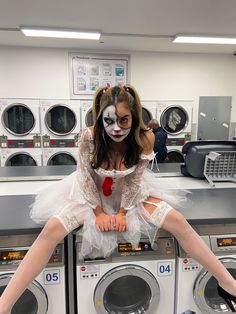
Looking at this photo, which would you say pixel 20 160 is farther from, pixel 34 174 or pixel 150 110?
pixel 150 110

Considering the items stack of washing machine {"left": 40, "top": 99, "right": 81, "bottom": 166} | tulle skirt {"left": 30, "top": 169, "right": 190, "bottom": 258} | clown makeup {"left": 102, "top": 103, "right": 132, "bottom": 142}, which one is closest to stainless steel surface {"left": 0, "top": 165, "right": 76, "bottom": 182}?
tulle skirt {"left": 30, "top": 169, "right": 190, "bottom": 258}

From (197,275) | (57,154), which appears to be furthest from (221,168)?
(57,154)

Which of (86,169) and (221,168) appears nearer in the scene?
(86,169)

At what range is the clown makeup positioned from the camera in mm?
1014

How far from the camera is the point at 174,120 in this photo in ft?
13.8

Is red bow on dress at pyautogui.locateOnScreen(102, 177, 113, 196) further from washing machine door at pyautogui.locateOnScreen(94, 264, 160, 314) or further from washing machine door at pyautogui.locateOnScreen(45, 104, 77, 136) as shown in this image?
washing machine door at pyautogui.locateOnScreen(45, 104, 77, 136)

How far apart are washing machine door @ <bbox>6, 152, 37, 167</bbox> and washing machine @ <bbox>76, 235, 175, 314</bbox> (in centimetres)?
293

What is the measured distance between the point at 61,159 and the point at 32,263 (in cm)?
312

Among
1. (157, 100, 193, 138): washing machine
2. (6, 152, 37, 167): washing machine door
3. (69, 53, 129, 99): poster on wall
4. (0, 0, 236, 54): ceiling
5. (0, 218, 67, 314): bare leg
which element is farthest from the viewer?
(157, 100, 193, 138): washing machine

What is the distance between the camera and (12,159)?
3.89m

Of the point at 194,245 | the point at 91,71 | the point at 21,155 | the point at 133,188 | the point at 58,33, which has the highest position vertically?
the point at 58,33

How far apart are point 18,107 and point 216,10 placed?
290 cm

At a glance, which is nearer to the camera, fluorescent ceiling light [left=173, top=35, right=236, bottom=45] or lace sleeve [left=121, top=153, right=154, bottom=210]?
lace sleeve [left=121, top=153, right=154, bottom=210]

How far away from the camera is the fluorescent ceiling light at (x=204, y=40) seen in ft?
10.8
